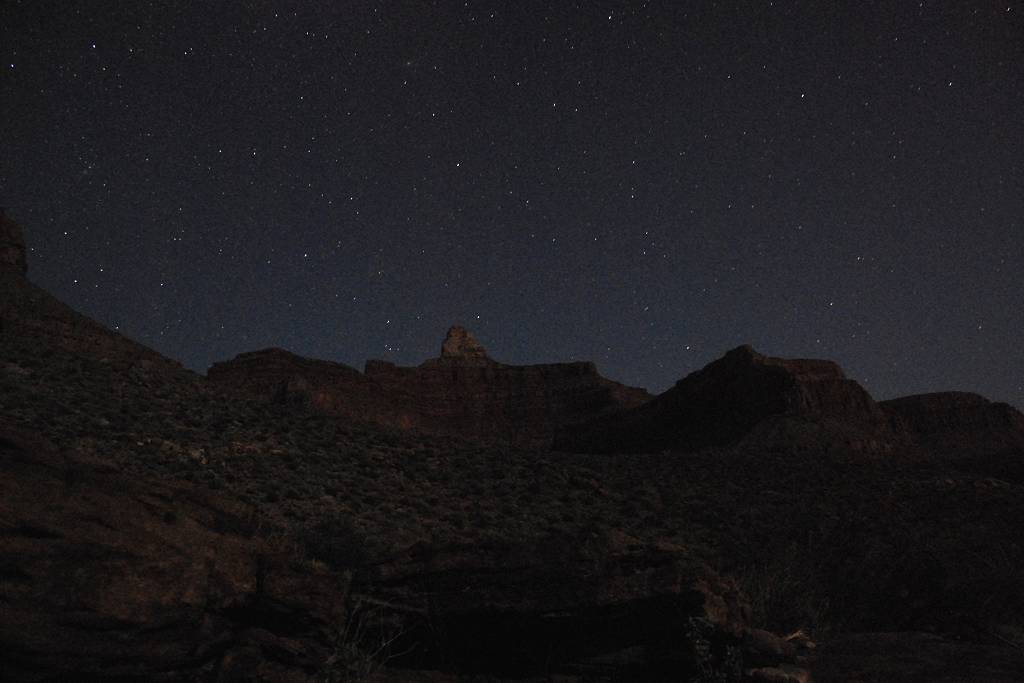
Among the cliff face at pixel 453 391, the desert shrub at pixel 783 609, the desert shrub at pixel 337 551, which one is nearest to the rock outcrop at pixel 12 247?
the cliff face at pixel 453 391

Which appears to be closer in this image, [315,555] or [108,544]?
[108,544]

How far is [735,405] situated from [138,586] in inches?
2489

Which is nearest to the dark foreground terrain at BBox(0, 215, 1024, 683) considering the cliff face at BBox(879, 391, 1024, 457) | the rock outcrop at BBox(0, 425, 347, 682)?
the rock outcrop at BBox(0, 425, 347, 682)

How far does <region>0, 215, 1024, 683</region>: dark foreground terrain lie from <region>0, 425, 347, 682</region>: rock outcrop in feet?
0.06

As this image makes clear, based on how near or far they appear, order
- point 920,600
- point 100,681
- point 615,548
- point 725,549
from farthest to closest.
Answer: point 725,549, point 920,600, point 615,548, point 100,681

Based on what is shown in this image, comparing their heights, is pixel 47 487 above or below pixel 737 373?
below

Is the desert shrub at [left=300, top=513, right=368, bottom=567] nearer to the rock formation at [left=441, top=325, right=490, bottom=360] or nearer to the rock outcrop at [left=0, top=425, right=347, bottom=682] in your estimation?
the rock outcrop at [left=0, top=425, right=347, bottom=682]

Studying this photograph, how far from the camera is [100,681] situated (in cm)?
399

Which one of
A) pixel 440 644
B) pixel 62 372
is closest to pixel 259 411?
pixel 62 372

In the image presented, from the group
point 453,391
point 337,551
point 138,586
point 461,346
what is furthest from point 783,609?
point 461,346

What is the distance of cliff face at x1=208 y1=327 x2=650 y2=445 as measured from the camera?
84688 mm

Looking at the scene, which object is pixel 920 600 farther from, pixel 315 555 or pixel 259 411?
pixel 259 411

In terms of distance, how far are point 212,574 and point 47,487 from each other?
4.59 feet

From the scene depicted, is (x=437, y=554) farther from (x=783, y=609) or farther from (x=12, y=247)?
(x=12, y=247)
